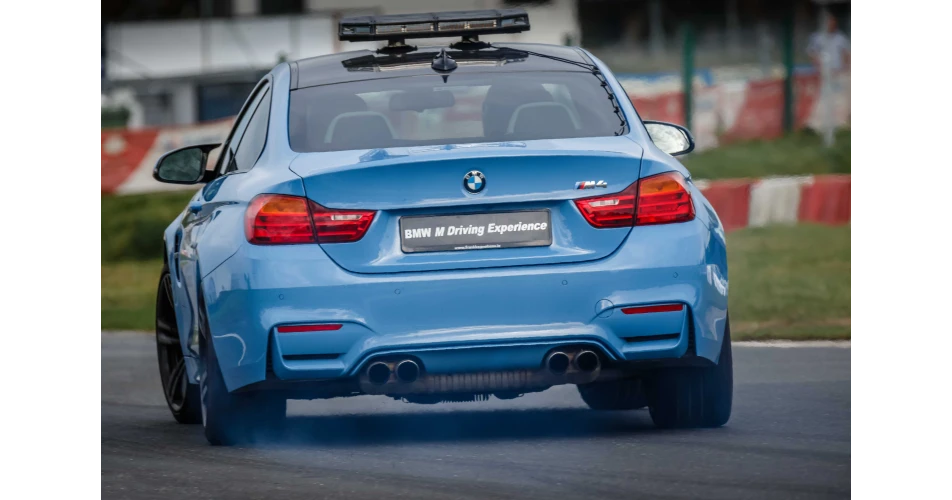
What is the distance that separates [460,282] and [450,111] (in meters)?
1.06

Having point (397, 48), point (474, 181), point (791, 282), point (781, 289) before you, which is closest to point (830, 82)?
point (791, 282)

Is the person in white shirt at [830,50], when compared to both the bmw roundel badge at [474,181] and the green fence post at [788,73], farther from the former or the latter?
the bmw roundel badge at [474,181]

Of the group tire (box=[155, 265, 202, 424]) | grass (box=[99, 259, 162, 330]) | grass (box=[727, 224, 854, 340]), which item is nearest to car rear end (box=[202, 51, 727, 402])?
tire (box=[155, 265, 202, 424])

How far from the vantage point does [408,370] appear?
690 centimetres

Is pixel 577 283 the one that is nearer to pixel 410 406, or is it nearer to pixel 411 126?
pixel 411 126

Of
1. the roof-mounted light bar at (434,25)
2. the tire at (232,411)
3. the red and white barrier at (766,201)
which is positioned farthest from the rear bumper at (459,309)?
the red and white barrier at (766,201)

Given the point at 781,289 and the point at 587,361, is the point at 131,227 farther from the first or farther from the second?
the point at 587,361

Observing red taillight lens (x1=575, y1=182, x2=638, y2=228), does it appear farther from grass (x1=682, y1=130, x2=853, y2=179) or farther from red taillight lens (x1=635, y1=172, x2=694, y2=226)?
grass (x1=682, y1=130, x2=853, y2=179)

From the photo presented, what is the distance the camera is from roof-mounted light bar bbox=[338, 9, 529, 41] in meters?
7.96
